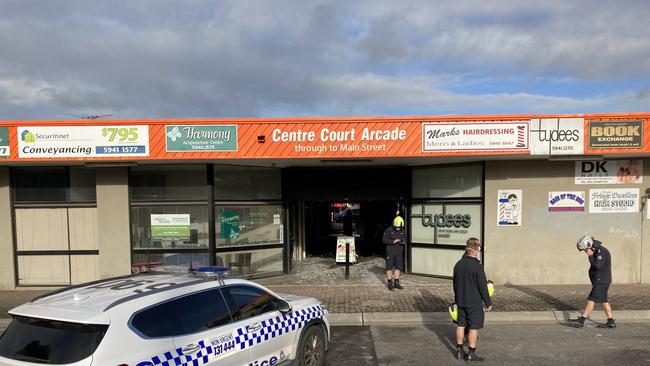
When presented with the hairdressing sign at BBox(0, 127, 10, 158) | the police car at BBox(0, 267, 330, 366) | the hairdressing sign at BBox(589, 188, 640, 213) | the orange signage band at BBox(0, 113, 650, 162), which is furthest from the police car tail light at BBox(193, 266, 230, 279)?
the hairdressing sign at BBox(589, 188, 640, 213)

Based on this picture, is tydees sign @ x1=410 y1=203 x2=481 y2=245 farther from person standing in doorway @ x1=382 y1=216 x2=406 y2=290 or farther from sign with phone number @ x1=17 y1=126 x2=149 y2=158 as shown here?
sign with phone number @ x1=17 y1=126 x2=149 y2=158

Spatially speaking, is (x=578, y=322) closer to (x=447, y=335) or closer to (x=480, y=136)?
(x=447, y=335)

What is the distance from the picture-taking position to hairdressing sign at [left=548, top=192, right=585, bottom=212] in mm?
10586

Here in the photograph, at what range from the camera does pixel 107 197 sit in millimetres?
10844

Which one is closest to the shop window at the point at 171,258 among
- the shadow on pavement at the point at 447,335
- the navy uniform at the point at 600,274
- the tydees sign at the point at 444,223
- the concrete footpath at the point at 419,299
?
the concrete footpath at the point at 419,299

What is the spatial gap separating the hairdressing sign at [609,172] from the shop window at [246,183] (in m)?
7.56

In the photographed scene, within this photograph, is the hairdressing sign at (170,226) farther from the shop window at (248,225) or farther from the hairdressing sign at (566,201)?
the hairdressing sign at (566,201)

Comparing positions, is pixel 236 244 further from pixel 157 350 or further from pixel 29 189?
pixel 157 350

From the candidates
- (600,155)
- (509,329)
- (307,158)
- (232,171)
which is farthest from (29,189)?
(600,155)

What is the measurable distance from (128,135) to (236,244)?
3.68 m

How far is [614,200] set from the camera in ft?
34.6

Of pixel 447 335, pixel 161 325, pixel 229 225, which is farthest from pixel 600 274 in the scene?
pixel 229 225

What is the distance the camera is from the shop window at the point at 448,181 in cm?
1103

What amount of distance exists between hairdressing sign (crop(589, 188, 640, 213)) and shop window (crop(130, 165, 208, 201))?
9.33 m
